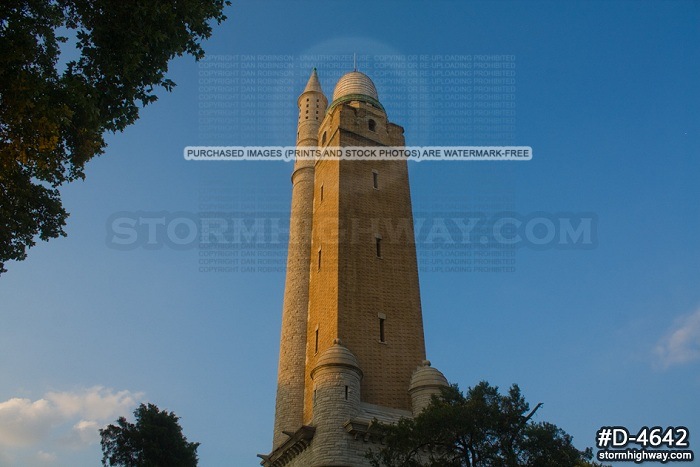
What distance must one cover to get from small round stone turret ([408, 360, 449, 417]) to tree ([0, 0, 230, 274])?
1561cm

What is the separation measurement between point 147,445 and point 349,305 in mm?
11892

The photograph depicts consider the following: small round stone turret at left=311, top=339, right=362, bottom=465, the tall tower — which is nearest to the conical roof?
the tall tower

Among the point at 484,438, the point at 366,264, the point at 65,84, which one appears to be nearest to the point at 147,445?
the point at 366,264

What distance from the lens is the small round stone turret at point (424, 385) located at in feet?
82.3

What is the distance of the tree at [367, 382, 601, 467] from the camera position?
58.6 ft

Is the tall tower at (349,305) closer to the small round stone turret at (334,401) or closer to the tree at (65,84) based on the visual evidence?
the small round stone turret at (334,401)

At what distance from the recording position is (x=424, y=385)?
25.4 m

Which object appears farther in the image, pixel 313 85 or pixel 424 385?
pixel 313 85

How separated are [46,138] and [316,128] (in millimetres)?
27923

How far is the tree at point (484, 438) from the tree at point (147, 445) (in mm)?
15362

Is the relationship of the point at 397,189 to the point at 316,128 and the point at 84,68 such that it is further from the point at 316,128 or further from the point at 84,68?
the point at 84,68

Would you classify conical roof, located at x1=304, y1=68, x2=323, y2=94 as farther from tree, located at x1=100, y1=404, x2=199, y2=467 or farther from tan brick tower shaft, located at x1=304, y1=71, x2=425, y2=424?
tree, located at x1=100, y1=404, x2=199, y2=467

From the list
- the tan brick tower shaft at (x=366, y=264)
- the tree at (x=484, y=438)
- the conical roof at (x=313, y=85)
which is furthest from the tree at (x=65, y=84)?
the conical roof at (x=313, y=85)

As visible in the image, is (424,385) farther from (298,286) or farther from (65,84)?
(65,84)
